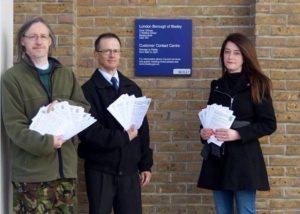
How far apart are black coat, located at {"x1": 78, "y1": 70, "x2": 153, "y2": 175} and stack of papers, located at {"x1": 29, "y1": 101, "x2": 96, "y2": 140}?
500mm

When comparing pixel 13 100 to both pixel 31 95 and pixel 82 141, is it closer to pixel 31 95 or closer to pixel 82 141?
pixel 31 95

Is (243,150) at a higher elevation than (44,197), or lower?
higher

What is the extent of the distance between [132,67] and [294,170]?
6.17 ft

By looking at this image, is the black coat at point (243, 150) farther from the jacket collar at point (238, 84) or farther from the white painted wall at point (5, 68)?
the white painted wall at point (5, 68)

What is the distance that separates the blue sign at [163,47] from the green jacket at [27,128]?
1.75 meters

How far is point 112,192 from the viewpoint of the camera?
4.66 metres

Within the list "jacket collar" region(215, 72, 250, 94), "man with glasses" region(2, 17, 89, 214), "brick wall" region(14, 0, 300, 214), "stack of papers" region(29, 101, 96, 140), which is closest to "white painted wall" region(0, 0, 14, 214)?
"man with glasses" region(2, 17, 89, 214)

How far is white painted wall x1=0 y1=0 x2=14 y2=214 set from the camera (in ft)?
13.7

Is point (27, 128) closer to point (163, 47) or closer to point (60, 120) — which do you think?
point (60, 120)

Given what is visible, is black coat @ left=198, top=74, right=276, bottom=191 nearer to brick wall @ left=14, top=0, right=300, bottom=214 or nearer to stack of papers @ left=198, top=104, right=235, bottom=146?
stack of papers @ left=198, top=104, right=235, bottom=146

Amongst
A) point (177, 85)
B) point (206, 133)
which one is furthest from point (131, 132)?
point (177, 85)

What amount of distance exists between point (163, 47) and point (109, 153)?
156cm

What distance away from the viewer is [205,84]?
5.80 metres

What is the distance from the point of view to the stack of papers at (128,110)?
4430 millimetres
